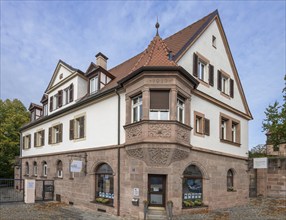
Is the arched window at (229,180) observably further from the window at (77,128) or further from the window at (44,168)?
the window at (44,168)

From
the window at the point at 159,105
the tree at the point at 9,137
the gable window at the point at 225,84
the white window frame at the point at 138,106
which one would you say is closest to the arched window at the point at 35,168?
the tree at the point at 9,137

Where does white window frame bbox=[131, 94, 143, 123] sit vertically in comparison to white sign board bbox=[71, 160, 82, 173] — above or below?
above

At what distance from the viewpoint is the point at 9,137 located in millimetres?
36750

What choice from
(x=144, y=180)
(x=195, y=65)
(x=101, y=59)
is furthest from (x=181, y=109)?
(x=101, y=59)

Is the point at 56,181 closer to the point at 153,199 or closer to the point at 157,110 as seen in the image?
the point at 153,199

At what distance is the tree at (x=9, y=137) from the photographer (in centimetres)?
3550

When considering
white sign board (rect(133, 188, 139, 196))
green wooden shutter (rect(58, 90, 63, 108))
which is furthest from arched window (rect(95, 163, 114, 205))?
green wooden shutter (rect(58, 90, 63, 108))

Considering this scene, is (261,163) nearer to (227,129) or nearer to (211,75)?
(227,129)

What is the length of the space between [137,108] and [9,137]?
91.2 feet

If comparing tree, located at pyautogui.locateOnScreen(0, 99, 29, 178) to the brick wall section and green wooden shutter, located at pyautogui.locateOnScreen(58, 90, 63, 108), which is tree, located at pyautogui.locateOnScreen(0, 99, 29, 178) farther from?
the brick wall section

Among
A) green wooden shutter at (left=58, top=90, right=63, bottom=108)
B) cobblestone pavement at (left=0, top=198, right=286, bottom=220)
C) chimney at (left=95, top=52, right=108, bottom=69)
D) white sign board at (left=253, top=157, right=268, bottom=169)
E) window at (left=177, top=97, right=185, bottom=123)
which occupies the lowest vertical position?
cobblestone pavement at (left=0, top=198, right=286, bottom=220)

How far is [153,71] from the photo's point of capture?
1358 cm

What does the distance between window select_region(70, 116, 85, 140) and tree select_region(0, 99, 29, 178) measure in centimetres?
1877

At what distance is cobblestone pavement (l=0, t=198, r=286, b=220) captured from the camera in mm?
14094
